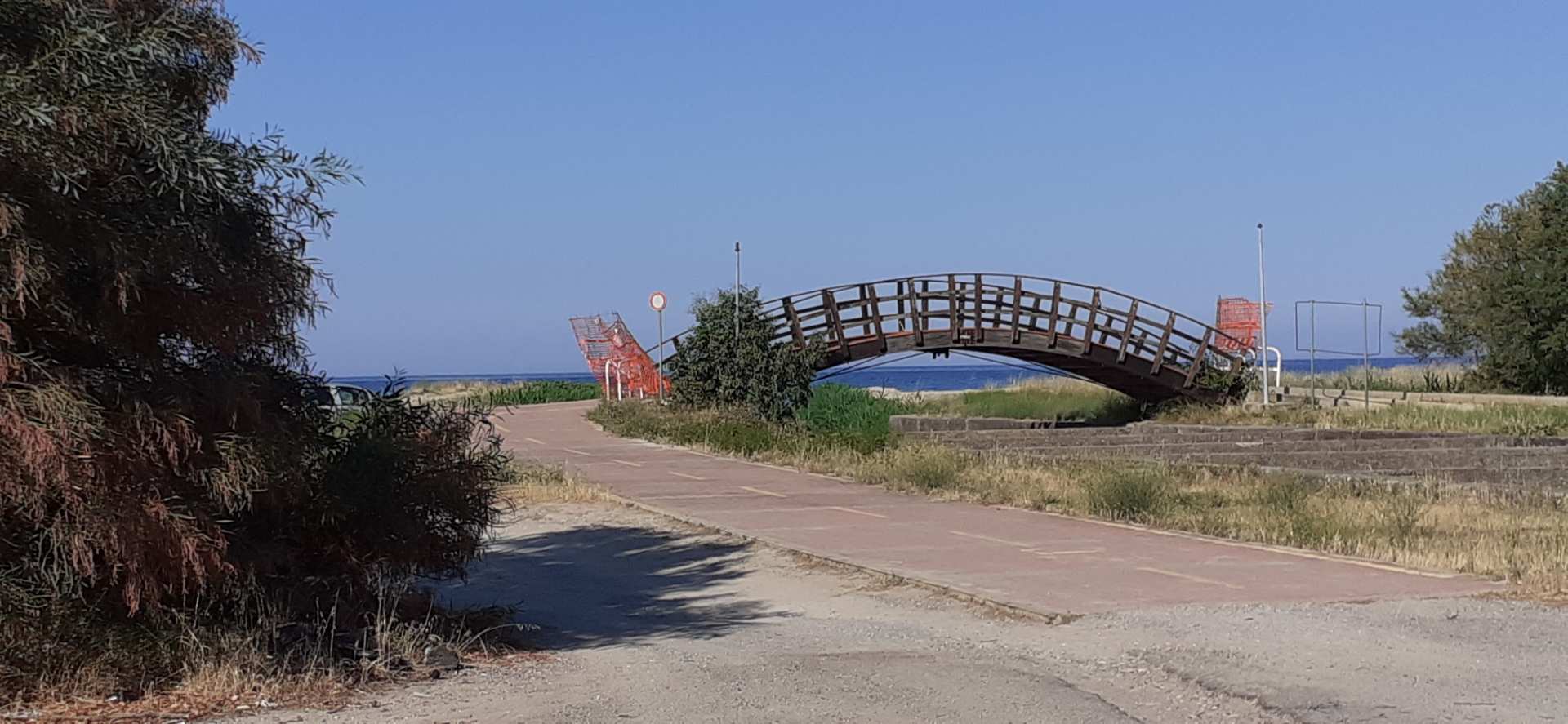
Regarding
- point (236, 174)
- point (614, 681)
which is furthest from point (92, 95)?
point (614, 681)

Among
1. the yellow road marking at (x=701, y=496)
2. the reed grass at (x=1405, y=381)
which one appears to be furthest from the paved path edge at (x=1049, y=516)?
the reed grass at (x=1405, y=381)

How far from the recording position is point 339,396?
1019 cm

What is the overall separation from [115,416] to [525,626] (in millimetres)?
3752

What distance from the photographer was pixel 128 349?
26.3 ft

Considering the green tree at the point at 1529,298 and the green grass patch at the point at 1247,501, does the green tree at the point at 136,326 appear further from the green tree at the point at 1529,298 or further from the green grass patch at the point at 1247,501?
the green tree at the point at 1529,298

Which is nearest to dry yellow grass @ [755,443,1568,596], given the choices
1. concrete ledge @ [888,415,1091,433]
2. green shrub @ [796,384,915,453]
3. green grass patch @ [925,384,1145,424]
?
green shrub @ [796,384,915,453]

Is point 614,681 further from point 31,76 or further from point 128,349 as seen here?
point 31,76

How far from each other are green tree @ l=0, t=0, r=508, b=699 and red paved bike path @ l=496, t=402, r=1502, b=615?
5.57 m

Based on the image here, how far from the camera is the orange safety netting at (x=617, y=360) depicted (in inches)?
1649

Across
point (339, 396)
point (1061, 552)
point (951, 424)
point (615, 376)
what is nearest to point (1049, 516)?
point (1061, 552)

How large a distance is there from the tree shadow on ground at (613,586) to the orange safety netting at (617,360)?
2414 centimetres

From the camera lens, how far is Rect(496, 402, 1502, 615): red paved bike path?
38.7ft

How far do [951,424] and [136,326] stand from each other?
24.6 m

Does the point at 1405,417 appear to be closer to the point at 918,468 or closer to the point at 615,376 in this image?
the point at 918,468
